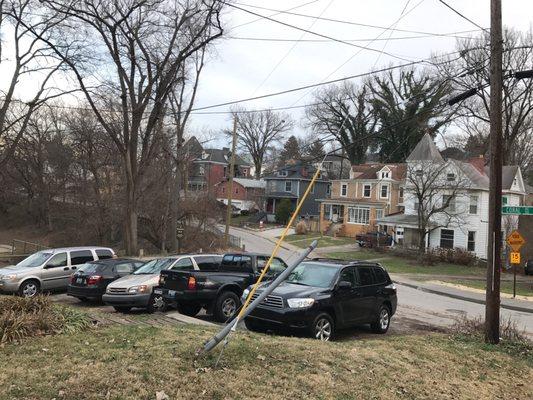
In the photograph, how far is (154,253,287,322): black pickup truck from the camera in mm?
12141

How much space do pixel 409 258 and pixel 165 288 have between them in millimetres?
33528

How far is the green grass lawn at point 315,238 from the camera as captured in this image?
172 ft

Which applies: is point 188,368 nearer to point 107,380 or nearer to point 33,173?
point 107,380

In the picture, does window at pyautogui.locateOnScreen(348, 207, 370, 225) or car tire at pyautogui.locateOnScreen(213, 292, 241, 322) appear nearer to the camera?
car tire at pyautogui.locateOnScreen(213, 292, 241, 322)

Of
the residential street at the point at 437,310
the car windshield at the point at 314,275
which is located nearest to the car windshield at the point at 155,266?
the residential street at the point at 437,310

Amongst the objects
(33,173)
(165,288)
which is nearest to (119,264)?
(165,288)

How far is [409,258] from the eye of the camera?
141ft

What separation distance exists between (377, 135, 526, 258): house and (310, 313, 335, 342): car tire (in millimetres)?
30953

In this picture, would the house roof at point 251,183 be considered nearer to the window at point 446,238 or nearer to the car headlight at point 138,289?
the window at point 446,238

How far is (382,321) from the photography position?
1226cm

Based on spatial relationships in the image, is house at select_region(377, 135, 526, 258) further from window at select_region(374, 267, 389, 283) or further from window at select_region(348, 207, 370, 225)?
window at select_region(374, 267, 389, 283)

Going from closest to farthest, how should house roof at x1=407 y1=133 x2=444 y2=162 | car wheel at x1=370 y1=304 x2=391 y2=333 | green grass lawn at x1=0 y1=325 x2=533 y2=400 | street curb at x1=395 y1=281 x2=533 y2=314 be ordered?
green grass lawn at x1=0 y1=325 x2=533 y2=400, car wheel at x1=370 y1=304 x2=391 y2=333, street curb at x1=395 y1=281 x2=533 y2=314, house roof at x1=407 y1=133 x2=444 y2=162

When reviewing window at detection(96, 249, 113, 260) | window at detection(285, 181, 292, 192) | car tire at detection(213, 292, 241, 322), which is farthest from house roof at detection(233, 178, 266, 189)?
car tire at detection(213, 292, 241, 322)

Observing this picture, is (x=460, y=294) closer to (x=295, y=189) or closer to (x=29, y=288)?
(x=29, y=288)
